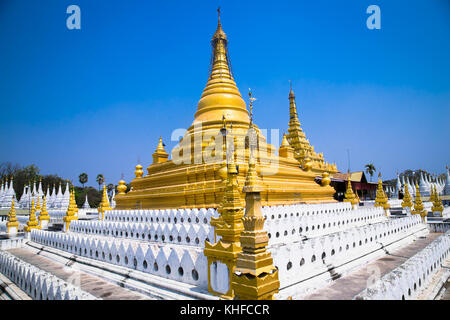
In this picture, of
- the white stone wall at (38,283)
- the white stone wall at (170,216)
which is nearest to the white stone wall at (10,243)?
the white stone wall at (170,216)

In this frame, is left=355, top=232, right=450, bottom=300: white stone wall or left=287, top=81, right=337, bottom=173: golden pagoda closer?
left=355, top=232, right=450, bottom=300: white stone wall

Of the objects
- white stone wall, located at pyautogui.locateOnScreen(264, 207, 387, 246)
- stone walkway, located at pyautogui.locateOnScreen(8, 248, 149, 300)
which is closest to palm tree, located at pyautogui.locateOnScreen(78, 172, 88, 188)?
stone walkway, located at pyautogui.locateOnScreen(8, 248, 149, 300)

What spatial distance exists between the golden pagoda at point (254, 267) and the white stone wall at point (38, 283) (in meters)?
3.01

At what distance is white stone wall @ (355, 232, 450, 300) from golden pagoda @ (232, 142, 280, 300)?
52.6 inches

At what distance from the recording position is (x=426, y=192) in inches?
1706

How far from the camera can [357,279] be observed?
7059 mm

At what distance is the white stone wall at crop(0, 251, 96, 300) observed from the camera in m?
5.36

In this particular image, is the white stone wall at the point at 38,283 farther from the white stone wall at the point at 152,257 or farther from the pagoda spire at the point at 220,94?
the pagoda spire at the point at 220,94

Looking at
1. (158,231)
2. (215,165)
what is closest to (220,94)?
(215,165)

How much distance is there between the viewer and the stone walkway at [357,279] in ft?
19.4

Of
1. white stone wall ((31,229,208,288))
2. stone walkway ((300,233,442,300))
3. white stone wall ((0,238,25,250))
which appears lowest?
white stone wall ((0,238,25,250))

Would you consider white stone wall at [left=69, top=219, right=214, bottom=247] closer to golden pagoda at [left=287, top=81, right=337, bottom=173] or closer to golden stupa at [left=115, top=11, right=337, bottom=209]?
golden stupa at [left=115, top=11, right=337, bottom=209]

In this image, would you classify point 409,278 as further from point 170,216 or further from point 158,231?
point 170,216

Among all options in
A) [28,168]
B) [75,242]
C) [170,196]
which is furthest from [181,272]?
[28,168]
